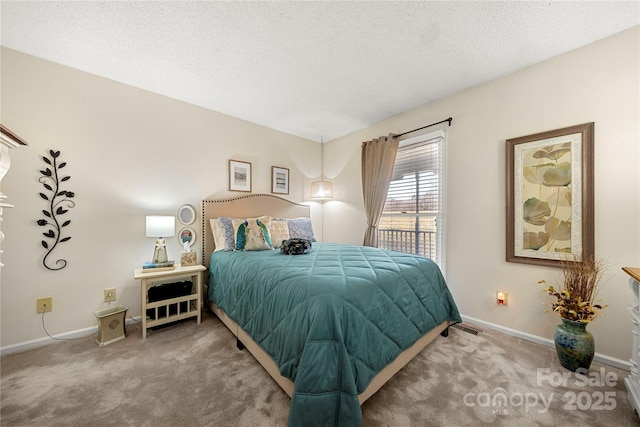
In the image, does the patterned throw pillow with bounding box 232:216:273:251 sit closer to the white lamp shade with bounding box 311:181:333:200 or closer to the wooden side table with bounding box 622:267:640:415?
the white lamp shade with bounding box 311:181:333:200

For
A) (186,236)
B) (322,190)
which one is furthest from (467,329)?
(186,236)

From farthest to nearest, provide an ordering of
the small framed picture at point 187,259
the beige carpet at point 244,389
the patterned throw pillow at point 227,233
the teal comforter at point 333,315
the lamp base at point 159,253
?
the patterned throw pillow at point 227,233 < the small framed picture at point 187,259 < the lamp base at point 159,253 < the beige carpet at point 244,389 < the teal comforter at point 333,315

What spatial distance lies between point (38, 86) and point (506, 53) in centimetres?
396

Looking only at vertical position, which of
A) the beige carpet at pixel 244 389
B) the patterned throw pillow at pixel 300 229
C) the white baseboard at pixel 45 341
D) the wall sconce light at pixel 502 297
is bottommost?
the beige carpet at pixel 244 389

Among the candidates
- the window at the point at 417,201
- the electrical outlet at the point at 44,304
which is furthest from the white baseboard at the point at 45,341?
the window at the point at 417,201

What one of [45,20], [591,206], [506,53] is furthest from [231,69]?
[591,206]

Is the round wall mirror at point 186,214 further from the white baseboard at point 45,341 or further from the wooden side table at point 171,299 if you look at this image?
the white baseboard at point 45,341

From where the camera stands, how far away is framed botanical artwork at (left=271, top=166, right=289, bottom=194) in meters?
3.49

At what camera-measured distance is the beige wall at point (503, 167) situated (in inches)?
66.6

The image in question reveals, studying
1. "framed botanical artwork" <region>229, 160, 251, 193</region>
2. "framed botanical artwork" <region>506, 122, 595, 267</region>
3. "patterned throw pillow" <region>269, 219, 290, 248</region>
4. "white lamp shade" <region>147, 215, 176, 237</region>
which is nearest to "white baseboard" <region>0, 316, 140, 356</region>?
"white lamp shade" <region>147, 215, 176, 237</region>

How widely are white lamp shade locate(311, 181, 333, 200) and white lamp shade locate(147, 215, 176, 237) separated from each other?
2.09m

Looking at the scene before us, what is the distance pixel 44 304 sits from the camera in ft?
6.42

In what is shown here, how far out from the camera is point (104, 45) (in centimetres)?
183

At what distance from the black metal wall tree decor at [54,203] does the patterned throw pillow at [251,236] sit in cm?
143
